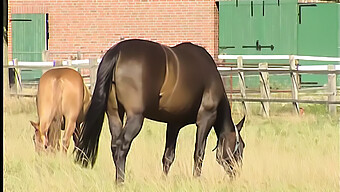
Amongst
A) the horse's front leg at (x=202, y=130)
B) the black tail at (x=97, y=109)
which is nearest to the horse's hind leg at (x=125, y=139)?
the black tail at (x=97, y=109)

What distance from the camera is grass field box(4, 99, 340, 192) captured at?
8391 millimetres

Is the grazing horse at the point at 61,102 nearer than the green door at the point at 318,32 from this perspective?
Yes

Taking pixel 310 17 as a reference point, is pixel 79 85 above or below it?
below

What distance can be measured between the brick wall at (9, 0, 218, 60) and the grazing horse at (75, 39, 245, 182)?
14.7 meters

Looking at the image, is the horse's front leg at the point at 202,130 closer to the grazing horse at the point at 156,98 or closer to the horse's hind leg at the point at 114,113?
the grazing horse at the point at 156,98

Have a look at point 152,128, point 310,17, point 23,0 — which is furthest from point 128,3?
point 152,128

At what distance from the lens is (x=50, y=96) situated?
36.8ft

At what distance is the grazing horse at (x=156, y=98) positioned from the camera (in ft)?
28.7

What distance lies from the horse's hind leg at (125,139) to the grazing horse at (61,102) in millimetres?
2424

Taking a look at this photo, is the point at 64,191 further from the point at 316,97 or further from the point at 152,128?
the point at 316,97

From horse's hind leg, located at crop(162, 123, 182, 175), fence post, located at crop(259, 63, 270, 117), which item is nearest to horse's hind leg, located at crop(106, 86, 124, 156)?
horse's hind leg, located at crop(162, 123, 182, 175)

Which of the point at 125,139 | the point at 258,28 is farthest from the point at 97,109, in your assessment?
the point at 258,28

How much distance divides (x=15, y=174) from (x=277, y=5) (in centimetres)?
1518

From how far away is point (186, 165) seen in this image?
9727 millimetres
